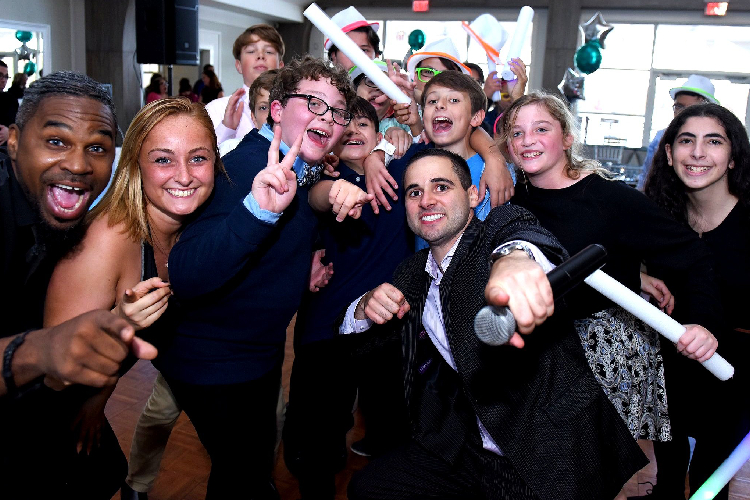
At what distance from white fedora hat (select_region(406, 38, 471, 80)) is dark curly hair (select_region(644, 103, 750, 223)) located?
1184 millimetres

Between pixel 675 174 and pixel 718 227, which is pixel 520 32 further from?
pixel 718 227

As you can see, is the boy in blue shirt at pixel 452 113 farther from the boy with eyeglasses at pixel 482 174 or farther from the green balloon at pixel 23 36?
the green balloon at pixel 23 36

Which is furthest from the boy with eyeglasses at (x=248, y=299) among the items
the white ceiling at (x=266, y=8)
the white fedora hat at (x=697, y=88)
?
the white ceiling at (x=266, y=8)

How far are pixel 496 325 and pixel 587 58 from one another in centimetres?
741

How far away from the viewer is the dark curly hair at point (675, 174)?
A: 7.21 feet

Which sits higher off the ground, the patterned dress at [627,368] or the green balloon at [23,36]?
the green balloon at [23,36]

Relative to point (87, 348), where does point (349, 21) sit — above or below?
above

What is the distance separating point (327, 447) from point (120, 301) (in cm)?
114

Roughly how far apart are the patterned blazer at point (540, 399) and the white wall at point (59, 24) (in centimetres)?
861

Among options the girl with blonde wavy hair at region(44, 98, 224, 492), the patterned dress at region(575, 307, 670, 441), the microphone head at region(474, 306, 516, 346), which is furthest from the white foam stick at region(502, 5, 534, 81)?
the microphone head at region(474, 306, 516, 346)

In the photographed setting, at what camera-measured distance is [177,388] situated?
1.81 m

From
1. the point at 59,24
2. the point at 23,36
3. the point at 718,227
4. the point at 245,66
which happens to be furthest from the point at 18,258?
the point at 59,24

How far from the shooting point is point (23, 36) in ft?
26.8

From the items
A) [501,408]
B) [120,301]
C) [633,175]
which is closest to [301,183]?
[120,301]
